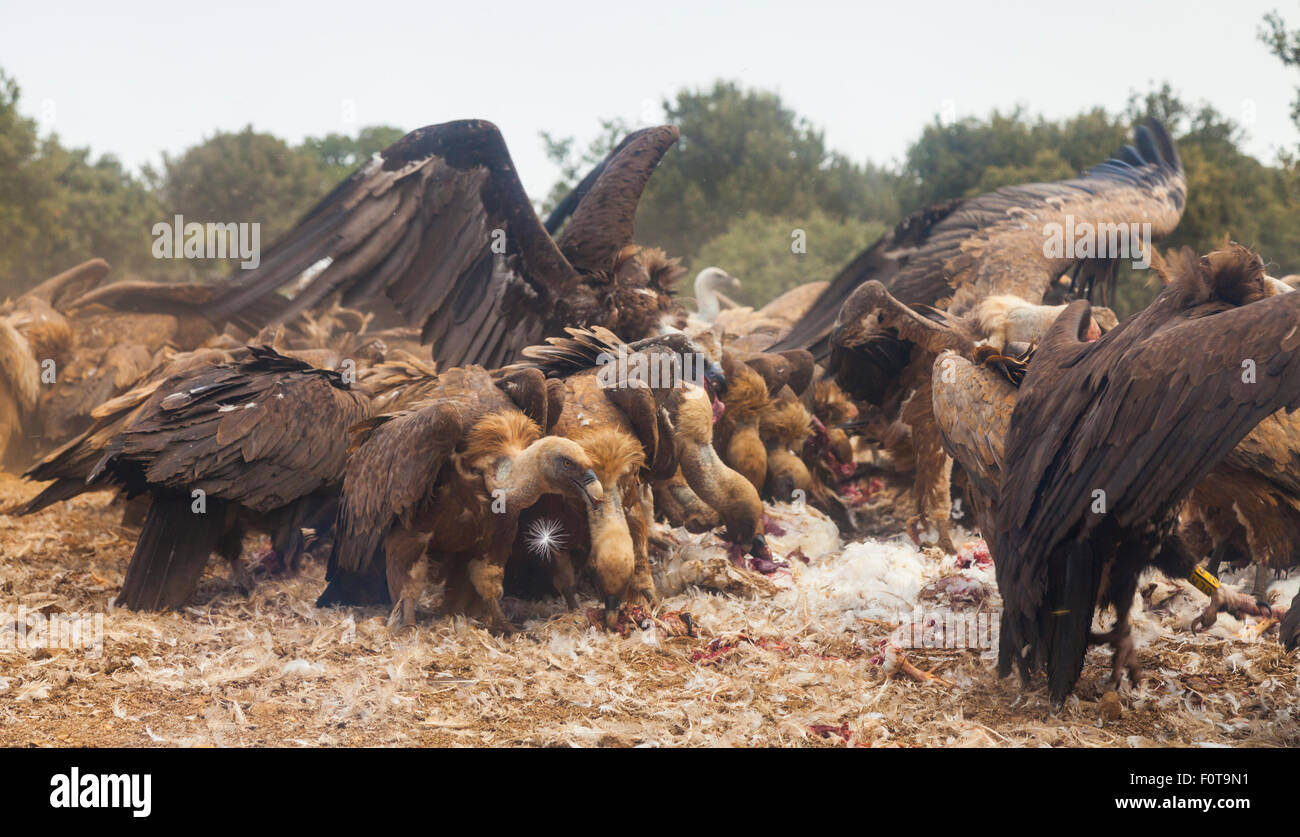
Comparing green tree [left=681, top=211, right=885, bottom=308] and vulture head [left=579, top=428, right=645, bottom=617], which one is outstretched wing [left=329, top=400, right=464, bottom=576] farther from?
green tree [left=681, top=211, right=885, bottom=308]

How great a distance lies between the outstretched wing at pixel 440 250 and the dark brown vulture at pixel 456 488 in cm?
189

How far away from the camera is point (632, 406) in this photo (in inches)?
201

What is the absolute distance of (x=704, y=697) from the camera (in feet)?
12.7

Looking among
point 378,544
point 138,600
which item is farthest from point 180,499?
point 378,544

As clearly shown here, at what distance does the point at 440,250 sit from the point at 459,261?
14 cm

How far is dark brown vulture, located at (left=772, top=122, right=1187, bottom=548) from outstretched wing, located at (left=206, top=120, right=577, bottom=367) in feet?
6.82

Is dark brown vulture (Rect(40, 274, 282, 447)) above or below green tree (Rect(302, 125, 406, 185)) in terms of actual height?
below

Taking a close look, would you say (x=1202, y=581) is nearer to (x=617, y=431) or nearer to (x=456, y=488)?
(x=617, y=431)

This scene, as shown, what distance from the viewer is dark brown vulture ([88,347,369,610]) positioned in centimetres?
498

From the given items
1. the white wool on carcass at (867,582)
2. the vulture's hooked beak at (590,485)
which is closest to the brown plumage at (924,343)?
the white wool on carcass at (867,582)

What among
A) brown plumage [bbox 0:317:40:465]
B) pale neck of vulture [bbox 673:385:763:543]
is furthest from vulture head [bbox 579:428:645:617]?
brown plumage [bbox 0:317:40:465]

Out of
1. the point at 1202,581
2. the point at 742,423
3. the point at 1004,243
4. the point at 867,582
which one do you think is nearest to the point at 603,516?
the point at 867,582
